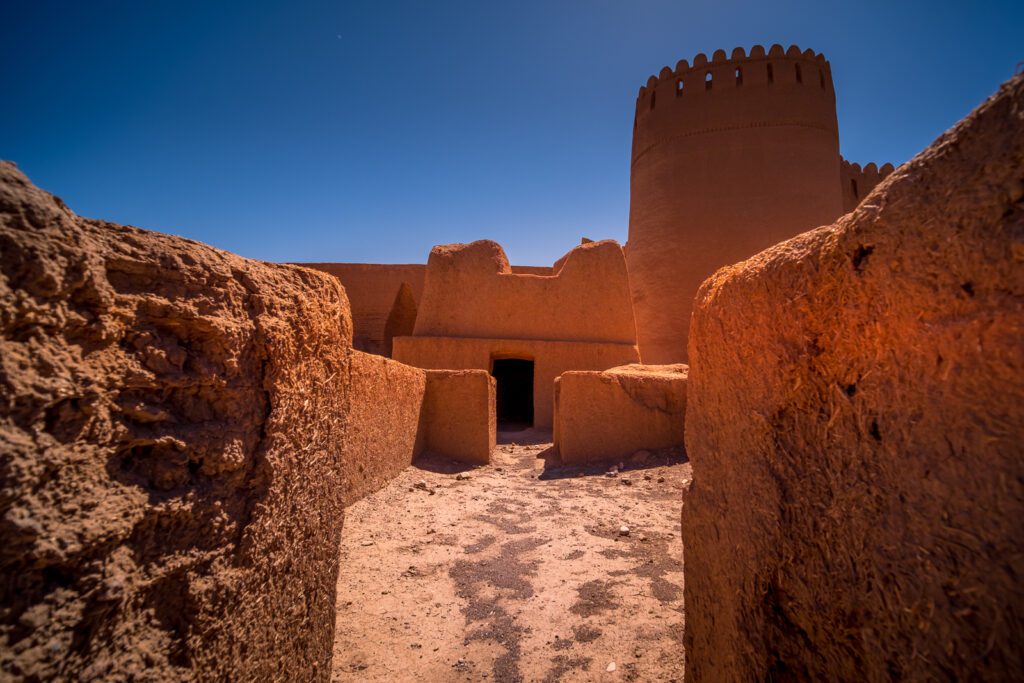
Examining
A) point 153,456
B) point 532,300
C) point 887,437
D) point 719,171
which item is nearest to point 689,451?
point 887,437

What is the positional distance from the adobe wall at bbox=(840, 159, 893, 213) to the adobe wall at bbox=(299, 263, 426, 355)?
12.2m

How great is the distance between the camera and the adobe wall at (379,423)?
4.12 metres

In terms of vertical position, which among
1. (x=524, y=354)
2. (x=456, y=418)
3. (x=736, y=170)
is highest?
(x=736, y=170)

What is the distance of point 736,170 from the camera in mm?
12680

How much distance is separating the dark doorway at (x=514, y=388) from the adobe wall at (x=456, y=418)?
687 centimetres

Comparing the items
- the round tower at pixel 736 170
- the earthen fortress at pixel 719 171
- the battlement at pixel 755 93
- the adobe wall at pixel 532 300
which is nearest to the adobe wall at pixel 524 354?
the adobe wall at pixel 532 300

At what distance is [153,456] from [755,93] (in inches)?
582

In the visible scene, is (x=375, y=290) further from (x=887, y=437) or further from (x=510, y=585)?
(x=887, y=437)

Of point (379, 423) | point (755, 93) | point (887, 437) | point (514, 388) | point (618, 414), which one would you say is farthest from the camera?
point (514, 388)

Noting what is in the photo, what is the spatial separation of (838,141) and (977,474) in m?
15.7

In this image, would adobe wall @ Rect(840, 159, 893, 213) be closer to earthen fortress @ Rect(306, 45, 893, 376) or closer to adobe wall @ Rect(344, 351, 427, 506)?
earthen fortress @ Rect(306, 45, 893, 376)

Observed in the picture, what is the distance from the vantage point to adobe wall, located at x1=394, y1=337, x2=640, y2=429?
9.67 m

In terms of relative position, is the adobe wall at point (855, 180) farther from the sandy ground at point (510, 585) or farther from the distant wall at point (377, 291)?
the sandy ground at point (510, 585)

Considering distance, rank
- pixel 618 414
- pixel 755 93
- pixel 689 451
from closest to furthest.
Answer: pixel 689 451 → pixel 618 414 → pixel 755 93
